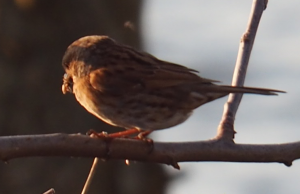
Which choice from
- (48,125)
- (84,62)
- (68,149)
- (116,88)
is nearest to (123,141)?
(68,149)

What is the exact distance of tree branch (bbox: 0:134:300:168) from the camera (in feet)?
9.98

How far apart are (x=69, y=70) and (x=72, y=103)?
2889mm

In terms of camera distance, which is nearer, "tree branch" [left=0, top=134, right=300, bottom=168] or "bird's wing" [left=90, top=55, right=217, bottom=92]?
"tree branch" [left=0, top=134, right=300, bottom=168]

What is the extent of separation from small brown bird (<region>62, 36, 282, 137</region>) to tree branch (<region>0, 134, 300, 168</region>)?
54 cm

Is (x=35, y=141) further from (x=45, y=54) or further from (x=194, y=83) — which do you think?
(x=45, y=54)

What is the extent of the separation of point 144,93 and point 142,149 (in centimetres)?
84

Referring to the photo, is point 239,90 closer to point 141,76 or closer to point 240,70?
point 240,70

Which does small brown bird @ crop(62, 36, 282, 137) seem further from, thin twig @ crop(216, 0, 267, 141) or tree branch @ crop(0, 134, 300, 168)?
tree branch @ crop(0, 134, 300, 168)

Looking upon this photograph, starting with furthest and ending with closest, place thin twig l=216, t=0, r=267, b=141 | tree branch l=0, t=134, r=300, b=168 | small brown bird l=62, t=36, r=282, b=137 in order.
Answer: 1. small brown bird l=62, t=36, r=282, b=137
2. thin twig l=216, t=0, r=267, b=141
3. tree branch l=0, t=134, r=300, b=168

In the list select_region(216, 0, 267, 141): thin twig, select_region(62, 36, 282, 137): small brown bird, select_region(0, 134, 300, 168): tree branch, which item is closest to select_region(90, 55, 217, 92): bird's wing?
select_region(62, 36, 282, 137): small brown bird

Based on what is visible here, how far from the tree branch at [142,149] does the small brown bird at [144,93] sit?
0.54m

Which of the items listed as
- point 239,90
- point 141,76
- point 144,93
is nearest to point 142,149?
point 239,90

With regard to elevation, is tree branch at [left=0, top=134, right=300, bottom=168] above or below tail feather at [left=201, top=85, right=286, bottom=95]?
below

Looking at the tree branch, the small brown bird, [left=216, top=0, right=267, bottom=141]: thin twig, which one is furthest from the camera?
the small brown bird
